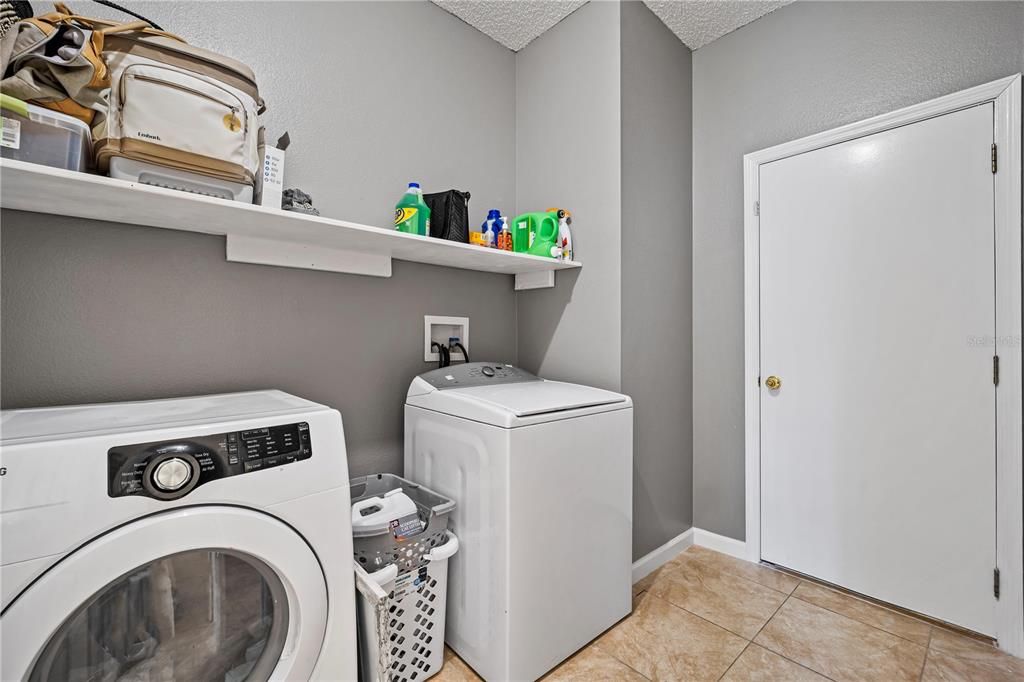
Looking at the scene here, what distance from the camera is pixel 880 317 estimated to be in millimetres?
1880

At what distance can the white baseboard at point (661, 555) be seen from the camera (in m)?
2.08

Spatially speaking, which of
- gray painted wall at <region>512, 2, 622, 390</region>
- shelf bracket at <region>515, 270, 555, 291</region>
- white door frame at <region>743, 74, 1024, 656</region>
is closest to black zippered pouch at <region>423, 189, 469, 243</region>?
shelf bracket at <region>515, 270, 555, 291</region>

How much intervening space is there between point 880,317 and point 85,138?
8.76 feet

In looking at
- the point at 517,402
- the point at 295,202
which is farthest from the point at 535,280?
the point at 295,202

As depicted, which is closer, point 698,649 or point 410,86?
point 698,649

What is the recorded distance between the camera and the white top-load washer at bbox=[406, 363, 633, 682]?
139cm

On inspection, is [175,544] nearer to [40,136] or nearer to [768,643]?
[40,136]

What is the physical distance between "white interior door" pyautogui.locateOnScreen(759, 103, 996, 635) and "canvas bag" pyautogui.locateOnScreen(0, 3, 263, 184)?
7.31 feet

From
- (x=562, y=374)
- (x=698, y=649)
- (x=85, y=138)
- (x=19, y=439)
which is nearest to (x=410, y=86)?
(x=85, y=138)

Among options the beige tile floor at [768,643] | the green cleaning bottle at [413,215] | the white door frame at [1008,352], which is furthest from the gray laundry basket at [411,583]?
the white door frame at [1008,352]

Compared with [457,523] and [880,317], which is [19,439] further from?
[880,317]

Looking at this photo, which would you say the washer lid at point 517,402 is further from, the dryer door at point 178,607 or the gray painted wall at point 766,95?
the gray painted wall at point 766,95

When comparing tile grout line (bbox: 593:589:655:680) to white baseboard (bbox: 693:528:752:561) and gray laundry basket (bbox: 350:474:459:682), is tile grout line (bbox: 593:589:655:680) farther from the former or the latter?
white baseboard (bbox: 693:528:752:561)

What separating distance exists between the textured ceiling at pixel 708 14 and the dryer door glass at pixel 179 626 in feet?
8.73
